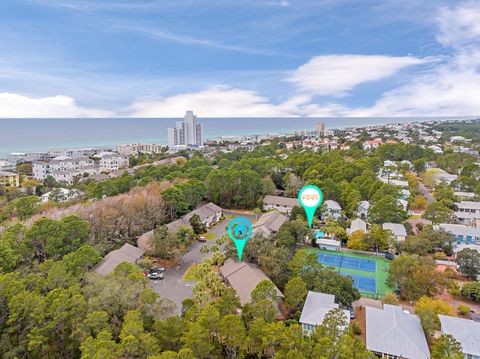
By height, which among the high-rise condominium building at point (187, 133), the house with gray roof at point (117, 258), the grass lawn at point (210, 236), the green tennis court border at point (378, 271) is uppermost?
the high-rise condominium building at point (187, 133)

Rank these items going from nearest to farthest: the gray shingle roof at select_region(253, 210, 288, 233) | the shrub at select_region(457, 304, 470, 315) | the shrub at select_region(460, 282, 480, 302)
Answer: the shrub at select_region(457, 304, 470, 315) → the shrub at select_region(460, 282, 480, 302) → the gray shingle roof at select_region(253, 210, 288, 233)

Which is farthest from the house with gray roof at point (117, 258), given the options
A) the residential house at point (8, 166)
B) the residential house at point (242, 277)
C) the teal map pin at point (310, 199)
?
the residential house at point (8, 166)

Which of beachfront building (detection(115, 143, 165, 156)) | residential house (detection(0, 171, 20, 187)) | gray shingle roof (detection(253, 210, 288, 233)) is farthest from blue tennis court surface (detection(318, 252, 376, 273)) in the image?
beachfront building (detection(115, 143, 165, 156))

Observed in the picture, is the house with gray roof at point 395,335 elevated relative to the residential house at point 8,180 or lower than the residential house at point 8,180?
lower

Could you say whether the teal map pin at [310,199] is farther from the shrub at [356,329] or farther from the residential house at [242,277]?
the shrub at [356,329]

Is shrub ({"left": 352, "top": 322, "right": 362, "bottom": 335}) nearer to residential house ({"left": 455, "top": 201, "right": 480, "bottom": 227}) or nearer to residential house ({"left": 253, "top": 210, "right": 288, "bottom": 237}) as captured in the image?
residential house ({"left": 253, "top": 210, "right": 288, "bottom": 237})

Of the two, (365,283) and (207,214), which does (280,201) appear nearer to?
(207,214)
